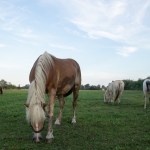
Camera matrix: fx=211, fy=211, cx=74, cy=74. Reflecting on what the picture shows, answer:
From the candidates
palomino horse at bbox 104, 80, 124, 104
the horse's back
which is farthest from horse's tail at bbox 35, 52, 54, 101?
palomino horse at bbox 104, 80, 124, 104

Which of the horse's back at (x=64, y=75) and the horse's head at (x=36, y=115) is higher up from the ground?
the horse's back at (x=64, y=75)

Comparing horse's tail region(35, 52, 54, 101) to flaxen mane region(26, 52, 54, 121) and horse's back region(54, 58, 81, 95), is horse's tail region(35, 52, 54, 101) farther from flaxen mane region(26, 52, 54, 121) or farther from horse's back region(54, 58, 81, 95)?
horse's back region(54, 58, 81, 95)

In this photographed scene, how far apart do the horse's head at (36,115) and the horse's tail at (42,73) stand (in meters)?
0.24

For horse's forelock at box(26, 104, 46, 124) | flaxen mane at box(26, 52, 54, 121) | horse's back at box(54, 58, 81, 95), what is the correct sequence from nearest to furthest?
horse's forelock at box(26, 104, 46, 124) < flaxen mane at box(26, 52, 54, 121) < horse's back at box(54, 58, 81, 95)

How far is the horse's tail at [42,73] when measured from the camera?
15.9 ft

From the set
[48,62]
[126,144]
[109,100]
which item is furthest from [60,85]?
[109,100]

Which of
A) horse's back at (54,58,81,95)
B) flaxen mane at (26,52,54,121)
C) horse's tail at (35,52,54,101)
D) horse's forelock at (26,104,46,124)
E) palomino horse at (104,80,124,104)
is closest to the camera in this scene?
horse's forelock at (26,104,46,124)

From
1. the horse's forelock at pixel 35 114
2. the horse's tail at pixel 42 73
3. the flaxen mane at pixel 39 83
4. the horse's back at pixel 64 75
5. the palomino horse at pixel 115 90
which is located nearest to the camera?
the horse's forelock at pixel 35 114

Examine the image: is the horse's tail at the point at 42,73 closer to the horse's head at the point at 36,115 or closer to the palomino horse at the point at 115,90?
the horse's head at the point at 36,115

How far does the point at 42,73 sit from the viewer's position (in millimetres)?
5188

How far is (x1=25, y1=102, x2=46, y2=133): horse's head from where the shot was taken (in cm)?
454

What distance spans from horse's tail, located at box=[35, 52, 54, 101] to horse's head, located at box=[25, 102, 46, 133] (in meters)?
0.24

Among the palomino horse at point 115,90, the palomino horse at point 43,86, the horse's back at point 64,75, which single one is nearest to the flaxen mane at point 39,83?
the palomino horse at point 43,86

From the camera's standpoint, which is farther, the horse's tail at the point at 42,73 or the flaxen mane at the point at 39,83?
the horse's tail at the point at 42,73
